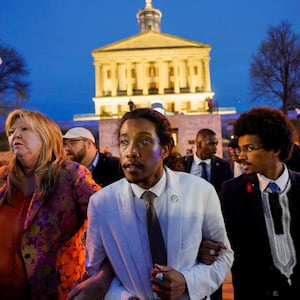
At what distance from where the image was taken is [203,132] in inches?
228

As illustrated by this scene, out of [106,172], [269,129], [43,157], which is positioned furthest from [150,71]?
[43,157]

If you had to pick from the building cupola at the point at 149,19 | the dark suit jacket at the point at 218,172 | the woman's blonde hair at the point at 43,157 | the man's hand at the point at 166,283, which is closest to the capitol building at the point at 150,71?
the building cupola at the point at 149,19

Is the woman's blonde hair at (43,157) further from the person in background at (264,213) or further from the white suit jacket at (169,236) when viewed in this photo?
the person in background at (264,213)

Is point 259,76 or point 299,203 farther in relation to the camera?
point 259,76

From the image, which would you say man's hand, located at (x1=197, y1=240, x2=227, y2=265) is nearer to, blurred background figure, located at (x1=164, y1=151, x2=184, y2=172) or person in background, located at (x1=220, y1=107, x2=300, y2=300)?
person in background, located at (x1=220, y1=107, x2=300, y2=300)

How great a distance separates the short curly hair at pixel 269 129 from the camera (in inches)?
97.3

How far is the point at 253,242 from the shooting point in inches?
93.4

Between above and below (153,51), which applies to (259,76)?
below

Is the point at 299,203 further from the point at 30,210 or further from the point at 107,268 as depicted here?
the point at 30,210

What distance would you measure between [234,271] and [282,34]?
33.7 m

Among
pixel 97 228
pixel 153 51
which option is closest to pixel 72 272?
pixel 97 228

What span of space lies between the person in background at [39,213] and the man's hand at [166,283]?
0.81m

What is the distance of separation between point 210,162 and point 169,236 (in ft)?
13.6

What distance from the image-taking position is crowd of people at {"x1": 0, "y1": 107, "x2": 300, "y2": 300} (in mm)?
1755
